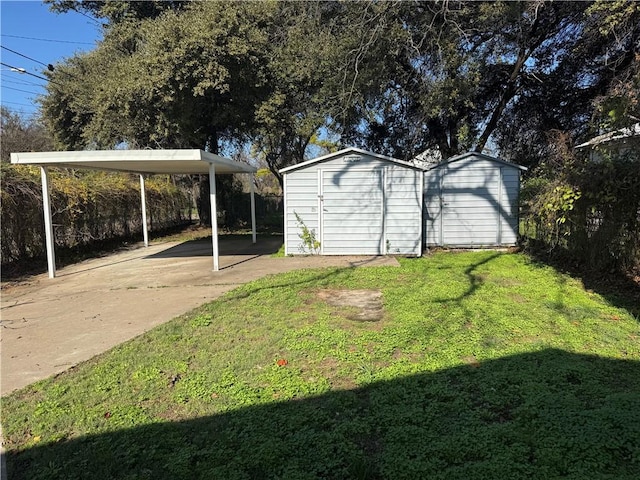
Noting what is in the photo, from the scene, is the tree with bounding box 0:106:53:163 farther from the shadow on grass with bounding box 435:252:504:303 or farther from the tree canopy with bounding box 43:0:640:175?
the shadow on grass with bounding box 435:252:504:303

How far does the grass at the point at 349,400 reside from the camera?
8.09 ft

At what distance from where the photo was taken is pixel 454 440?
103 inches

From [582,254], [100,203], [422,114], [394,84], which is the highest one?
[394,84]

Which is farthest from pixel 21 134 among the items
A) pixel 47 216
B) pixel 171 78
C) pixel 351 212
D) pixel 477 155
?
pixel 477 155

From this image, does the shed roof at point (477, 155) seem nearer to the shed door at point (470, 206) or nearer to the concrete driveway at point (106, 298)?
the shed door at point (470, 206)

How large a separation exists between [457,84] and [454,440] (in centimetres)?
1085

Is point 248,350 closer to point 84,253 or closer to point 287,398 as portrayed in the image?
point 287,398

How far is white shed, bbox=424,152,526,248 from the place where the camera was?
35.3ft

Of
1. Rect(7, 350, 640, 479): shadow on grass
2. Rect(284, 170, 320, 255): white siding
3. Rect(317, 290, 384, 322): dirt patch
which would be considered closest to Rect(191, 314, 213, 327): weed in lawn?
Rect(317, 290, 384, 322): dirt patch

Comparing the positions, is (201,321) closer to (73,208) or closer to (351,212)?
(351,212)

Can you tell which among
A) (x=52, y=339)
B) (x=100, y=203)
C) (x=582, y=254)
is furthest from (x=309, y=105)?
(x=52, y=339)

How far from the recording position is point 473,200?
10859 mm

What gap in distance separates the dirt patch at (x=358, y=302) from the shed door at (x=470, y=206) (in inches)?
204

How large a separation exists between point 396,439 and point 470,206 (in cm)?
911
